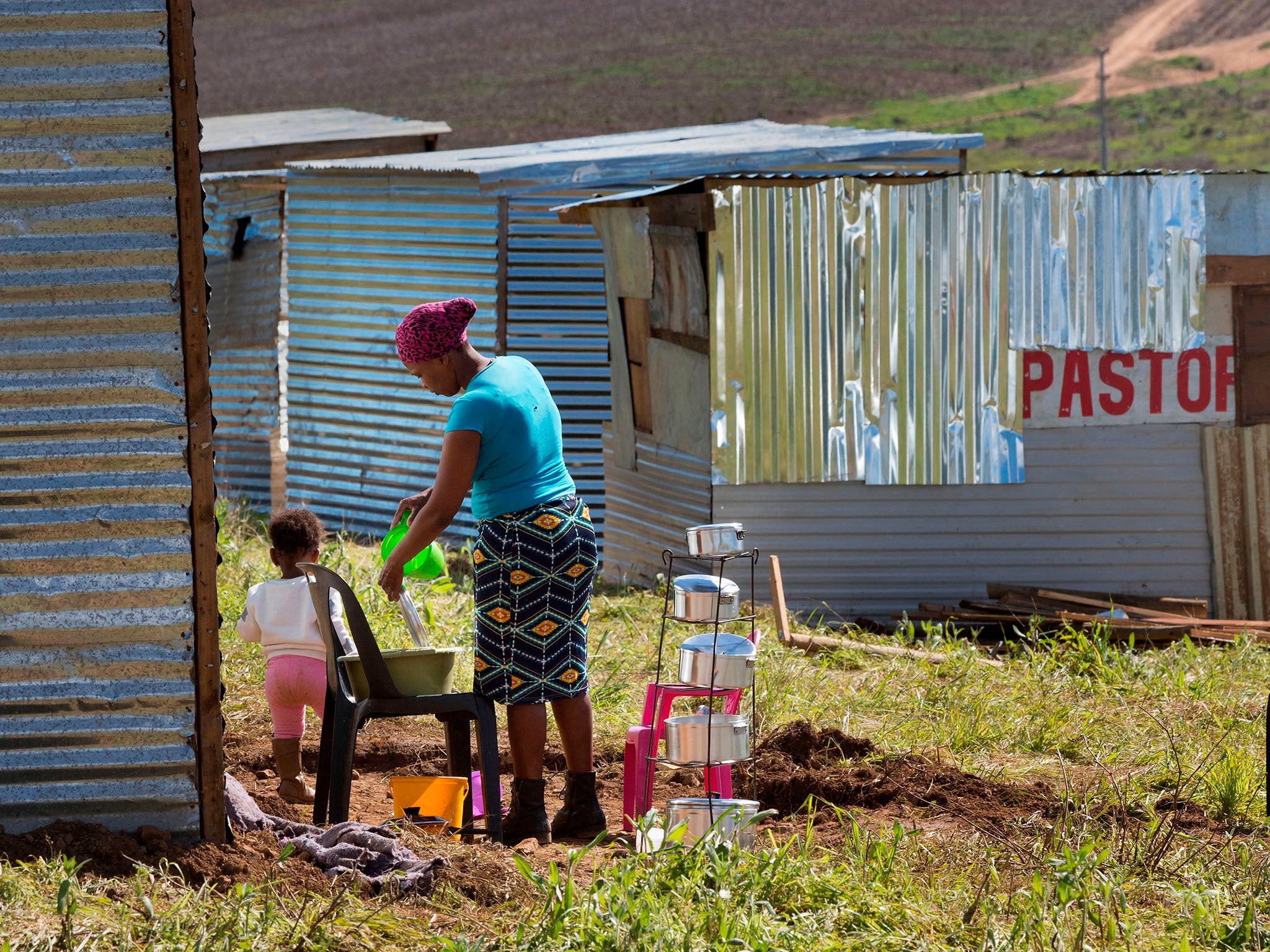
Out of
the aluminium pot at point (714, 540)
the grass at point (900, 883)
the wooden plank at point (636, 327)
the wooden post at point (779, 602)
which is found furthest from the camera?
the wooden plank at point (636, 327)

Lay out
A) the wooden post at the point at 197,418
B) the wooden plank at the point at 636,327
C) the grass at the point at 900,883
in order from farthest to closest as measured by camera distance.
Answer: the wooden plank at the point at 636,327 → the wooden post at the point at 197,418 → the grass at the point at 900,883

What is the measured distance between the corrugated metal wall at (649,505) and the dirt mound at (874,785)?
10.8 ft

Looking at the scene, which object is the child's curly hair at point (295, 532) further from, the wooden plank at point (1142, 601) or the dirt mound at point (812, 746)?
the wooden plank at point (1142, 601)

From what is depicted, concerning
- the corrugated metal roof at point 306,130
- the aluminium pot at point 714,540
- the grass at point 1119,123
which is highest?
the grass at point 1119,123

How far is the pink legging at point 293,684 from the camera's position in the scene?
206 inches

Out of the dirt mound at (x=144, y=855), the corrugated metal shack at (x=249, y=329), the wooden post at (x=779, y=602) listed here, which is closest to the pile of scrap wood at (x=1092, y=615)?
the wooden post at (x=779, y=602)

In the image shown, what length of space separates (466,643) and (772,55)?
44.3m

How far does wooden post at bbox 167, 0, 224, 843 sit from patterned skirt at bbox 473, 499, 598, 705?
0.87m

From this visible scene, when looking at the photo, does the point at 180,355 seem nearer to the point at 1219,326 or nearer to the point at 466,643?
the point at 466,643

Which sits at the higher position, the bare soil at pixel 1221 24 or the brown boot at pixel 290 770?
the bare soil at pixel 1221 24

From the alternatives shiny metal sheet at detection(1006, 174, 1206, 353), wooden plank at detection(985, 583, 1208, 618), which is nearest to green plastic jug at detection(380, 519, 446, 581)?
wooden plank at detection(985, 583, 1208, 618)

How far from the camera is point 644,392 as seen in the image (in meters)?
10.0

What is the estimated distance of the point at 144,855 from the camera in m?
4.03

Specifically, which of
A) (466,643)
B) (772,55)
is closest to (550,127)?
(772,55)
